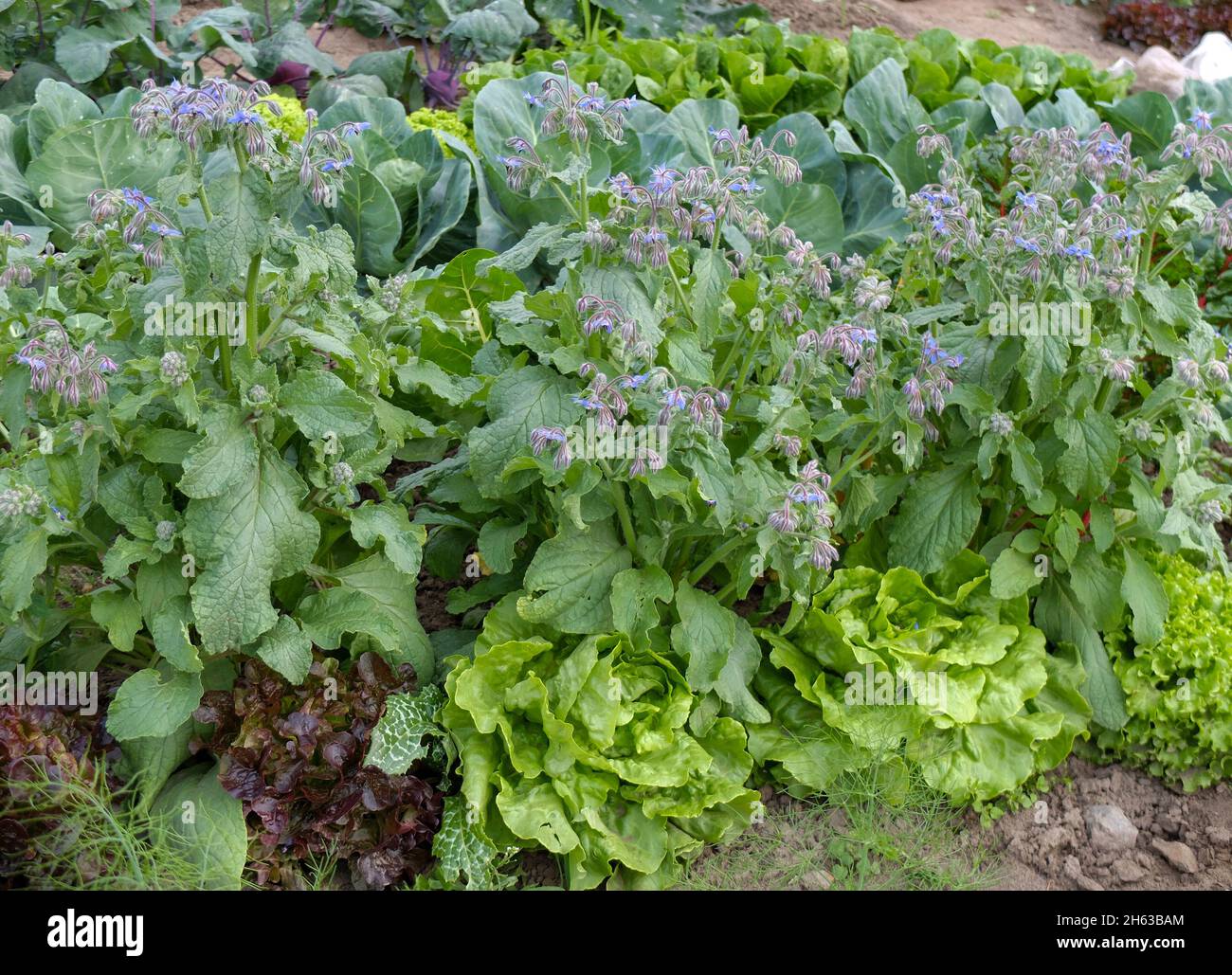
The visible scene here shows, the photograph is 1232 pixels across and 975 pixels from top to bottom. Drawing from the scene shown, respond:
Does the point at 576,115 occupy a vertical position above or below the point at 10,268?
above

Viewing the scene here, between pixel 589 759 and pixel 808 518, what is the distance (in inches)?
34.1

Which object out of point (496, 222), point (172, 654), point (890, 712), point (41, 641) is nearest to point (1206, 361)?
point (890, 712)

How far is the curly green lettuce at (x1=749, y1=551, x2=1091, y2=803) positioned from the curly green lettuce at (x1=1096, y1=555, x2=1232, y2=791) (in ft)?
0.67

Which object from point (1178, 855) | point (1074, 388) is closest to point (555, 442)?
point (1074, 388)

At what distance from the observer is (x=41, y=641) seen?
10.4ft

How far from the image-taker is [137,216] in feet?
9.32

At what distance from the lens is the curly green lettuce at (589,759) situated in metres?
3.26

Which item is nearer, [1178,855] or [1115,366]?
[1115,366]

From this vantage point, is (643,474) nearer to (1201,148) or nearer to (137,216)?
(137,216)

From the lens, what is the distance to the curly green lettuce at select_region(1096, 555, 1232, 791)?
12.6 feet

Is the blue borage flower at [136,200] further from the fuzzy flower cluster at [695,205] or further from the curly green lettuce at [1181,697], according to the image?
the curly green lettuce at [1181,697]

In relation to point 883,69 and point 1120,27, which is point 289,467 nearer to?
point 883,69

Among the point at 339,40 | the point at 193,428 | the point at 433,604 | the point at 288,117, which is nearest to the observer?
the point at 193,428

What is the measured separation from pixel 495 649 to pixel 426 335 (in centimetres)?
122
